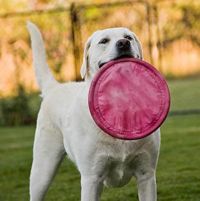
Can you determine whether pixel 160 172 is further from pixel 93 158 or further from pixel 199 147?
pixel 93 158

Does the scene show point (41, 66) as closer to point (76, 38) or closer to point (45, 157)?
point (45, 157)

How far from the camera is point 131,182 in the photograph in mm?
7836

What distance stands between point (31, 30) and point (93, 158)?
62.7 inches

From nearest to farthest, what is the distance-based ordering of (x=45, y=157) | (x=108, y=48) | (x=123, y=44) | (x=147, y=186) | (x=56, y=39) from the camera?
1. (x=123, y=44)
2. (x=108, y=48)
3. (x=147, y=186)
4. (x=45, y=157)
5. (x=56, y=39)

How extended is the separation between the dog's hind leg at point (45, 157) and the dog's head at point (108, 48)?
1.98ft

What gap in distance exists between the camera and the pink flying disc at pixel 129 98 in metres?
4.90

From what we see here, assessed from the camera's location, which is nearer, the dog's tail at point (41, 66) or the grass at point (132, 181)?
the dog's tail at point (41, 66)

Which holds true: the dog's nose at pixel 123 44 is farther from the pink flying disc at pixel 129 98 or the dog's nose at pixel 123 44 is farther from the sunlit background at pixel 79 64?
the sunlit background at pixel 79 64

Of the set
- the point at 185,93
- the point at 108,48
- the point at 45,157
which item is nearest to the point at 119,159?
the point at 108,48

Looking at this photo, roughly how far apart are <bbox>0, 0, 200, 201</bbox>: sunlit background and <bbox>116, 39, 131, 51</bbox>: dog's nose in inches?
106

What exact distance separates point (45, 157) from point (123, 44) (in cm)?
119

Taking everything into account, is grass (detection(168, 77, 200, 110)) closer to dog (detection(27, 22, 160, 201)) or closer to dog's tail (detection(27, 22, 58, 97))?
dog's tail (detection(27, 22, 58, 97))

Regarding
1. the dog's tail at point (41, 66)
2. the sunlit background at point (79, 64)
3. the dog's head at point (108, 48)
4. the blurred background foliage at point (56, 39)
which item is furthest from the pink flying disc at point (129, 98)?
the blurred background foliage at point (56, 39)

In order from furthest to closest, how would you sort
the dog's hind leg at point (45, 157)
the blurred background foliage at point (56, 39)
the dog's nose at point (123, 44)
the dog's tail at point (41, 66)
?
the blurred background foliage at point (56, 39), the dog's tail at point (41, 66), the dog's hind leg at point (45, 157), the dog's nose at point (123, 44)
